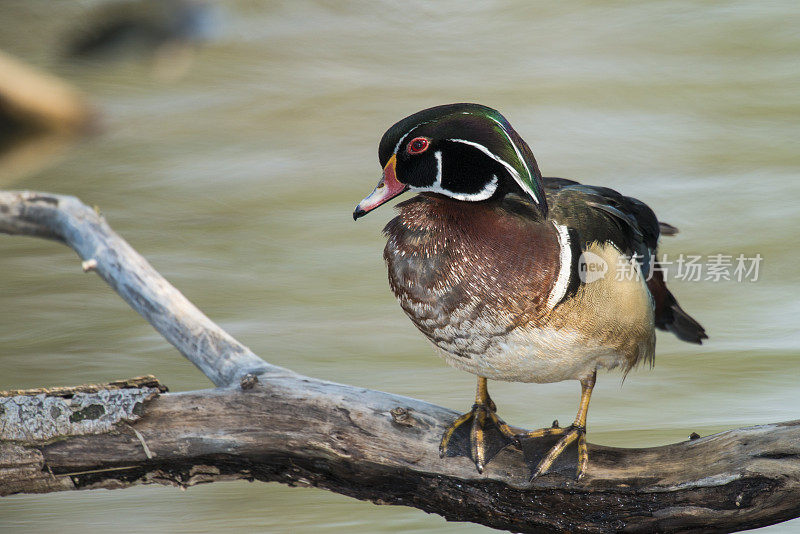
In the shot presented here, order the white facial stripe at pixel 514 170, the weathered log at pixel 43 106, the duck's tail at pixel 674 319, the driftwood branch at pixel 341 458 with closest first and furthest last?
1. the white facial stripe at pixel 514 170
2. the driftwood branch at pixel 341 458
3. the duck's tail at pixel 674 319
4. the weathered log at pixel 43 106

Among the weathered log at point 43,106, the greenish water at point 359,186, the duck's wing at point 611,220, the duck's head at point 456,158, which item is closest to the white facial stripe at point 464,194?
the duck's head at point 456,158

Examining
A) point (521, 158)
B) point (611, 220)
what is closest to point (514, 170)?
point (521, 158)

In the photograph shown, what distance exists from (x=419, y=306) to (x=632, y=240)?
0.43 meters

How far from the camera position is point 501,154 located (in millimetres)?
1493

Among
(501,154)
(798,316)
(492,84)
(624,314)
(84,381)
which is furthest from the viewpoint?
(492,84)

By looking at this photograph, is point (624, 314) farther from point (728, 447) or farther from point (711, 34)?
point (711, 34)

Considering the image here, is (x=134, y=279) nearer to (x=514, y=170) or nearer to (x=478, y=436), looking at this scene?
(x=478, y=436)

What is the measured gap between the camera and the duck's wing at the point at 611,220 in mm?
1627

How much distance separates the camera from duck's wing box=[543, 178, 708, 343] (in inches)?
64.1

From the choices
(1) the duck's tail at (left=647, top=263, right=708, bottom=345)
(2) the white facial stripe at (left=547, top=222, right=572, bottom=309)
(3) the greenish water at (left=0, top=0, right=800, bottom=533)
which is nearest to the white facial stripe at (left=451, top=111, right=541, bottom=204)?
(2) the white facial stripe at (left=547, top=222, right=572, bottom=309)

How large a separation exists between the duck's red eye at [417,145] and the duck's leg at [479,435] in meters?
0.46

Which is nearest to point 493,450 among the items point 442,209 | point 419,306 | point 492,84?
point 419,306

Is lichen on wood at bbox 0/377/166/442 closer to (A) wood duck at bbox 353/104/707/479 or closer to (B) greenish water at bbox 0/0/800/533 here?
(A) wood duck at bbox 353/104/707/479

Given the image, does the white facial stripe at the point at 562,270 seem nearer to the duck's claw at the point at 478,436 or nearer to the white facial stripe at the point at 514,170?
Result: the white facial stripe at the point at 514,170
